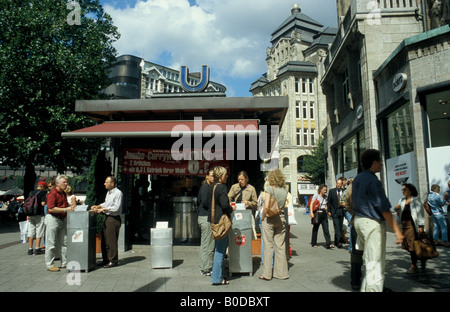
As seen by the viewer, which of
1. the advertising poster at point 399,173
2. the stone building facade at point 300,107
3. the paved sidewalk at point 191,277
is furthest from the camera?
the stone building facade at point 300,107

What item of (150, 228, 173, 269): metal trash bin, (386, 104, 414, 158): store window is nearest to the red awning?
(150, 228, 173, 269): metal trash bin

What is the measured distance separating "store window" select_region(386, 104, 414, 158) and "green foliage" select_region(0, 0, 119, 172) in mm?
14865

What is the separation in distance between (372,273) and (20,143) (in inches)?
662

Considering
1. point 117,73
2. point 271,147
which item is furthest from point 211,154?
point 117,73

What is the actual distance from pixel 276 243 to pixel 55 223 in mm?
4495

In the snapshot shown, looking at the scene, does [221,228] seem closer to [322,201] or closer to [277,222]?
[277,222]

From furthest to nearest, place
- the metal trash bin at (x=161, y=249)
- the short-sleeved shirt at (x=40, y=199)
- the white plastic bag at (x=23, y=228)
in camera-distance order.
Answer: the white plastic bag at (x=23, y=228)
the short-sleeved shirt at (x=40, y=199)
the metal trash bin at (x=161, y=249)

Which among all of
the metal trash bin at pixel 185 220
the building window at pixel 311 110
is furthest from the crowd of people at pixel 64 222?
the building window at pixel 311 110

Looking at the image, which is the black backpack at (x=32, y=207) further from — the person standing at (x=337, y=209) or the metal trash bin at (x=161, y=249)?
the person standing at (x=337, y=209)

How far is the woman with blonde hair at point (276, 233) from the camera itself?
571cm

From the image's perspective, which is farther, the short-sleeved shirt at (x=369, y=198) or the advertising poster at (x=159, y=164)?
the advertising poster at (x=159, y=164)

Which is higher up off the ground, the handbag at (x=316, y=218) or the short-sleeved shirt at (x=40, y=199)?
the short-sleeved shirt at (x=40, y=199)

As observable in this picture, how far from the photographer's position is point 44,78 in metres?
16.7

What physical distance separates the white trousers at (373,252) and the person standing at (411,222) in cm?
251
